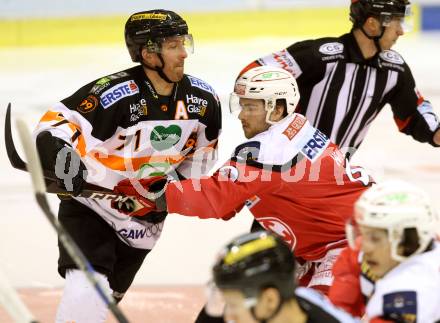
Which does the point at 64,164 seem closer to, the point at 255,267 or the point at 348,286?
the point at 348,286

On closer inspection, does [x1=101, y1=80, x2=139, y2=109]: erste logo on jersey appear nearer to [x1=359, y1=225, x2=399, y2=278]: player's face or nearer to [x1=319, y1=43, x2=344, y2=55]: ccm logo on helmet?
[x1=319, y1=43, x2=344, y2=55]: ccm logo on helmet

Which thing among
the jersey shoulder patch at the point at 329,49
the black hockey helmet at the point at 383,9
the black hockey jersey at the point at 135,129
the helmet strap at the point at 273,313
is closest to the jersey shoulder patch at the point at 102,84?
the black hockey jersey at the point at 135,129

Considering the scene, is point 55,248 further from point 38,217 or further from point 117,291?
point 117,291

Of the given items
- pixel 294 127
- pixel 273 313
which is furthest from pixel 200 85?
pixel 273 313

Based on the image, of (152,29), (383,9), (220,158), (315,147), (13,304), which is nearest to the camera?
(13,304)

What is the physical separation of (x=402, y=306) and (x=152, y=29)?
178cm

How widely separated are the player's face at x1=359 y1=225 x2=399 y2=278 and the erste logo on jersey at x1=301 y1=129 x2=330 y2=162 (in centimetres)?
82

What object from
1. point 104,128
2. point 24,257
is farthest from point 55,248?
A: point 104,128

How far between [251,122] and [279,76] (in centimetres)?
20

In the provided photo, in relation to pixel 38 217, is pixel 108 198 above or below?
above

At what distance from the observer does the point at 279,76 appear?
3.75 metres

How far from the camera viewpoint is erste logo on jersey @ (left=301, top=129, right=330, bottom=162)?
3.58m

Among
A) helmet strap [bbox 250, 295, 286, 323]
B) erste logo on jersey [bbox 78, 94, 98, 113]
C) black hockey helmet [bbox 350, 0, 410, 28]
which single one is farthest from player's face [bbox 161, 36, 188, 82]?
helmet strap [bbox 250, 295, 286, 323]

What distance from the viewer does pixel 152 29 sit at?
4059 millimetres
